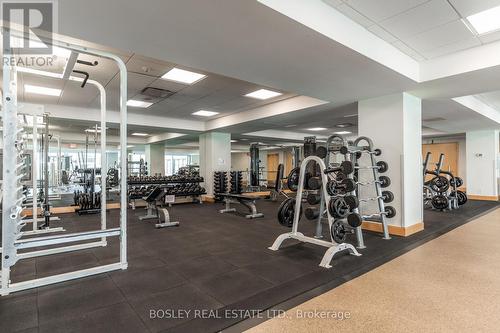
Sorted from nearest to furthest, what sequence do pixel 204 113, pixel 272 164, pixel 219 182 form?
pixel 204 113
pixel 219 182
pixel 272 164

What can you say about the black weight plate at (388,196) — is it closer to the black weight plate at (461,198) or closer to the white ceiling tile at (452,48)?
the white ceiling tile at (452,48)

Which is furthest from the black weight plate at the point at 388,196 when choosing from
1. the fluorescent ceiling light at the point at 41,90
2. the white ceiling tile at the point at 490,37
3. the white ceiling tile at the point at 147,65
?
the fluorescent ceiling light at the point at 41,90

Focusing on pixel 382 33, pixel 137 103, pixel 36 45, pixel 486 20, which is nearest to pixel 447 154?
pixel 486 20

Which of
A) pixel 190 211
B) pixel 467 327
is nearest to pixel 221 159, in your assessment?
pixel 190 211

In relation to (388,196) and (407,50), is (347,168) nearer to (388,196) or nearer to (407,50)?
(388,196)

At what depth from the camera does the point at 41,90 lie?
16.2 ft

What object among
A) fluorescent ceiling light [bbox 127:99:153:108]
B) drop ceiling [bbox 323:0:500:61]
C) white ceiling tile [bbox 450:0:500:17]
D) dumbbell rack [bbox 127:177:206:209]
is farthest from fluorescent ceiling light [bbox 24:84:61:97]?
white ceiling tile [bbox 450:0:500:17]

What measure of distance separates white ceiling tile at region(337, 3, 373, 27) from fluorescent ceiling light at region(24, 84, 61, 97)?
5.11 metres

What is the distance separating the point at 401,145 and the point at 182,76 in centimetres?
370

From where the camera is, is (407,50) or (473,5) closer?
(473,5)

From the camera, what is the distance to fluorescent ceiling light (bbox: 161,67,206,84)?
13.3 feet

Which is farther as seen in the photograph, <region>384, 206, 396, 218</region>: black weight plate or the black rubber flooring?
<region>384, 206, 396, 218</region>: black weight plate

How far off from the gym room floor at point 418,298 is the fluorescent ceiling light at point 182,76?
3543mm

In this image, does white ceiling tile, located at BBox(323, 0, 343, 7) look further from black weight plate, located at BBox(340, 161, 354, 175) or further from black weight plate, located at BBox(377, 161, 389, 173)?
black weight plate, located at BBox(377, 161, 389, 173)
